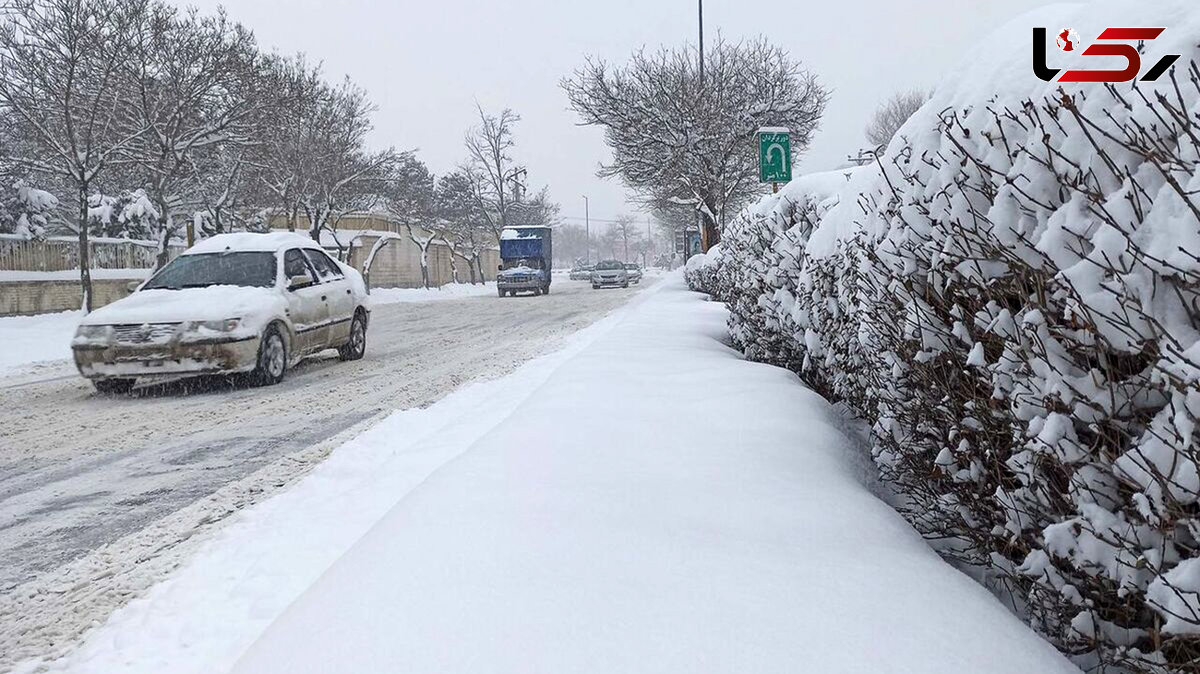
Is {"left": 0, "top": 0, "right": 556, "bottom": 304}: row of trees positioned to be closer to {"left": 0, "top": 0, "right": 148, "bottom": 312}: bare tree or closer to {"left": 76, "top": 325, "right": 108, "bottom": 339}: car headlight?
{"left": 0, "top": 0, "right": 148, "bottom": 312}: bare tree

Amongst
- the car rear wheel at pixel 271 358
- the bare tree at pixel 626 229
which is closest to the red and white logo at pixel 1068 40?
the car rear wheel at pixel 271 358

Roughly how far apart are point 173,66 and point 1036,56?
24266 millimetres

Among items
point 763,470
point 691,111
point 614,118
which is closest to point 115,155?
point 614,118

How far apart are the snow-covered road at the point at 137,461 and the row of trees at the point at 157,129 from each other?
12036mm

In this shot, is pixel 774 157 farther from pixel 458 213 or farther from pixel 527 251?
pixel 458 213

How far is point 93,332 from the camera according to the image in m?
7.68

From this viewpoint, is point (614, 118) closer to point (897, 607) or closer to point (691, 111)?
point (691, 111)

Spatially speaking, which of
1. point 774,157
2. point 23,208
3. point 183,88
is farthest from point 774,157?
point 23,208

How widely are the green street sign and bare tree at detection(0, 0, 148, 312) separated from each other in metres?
16.0

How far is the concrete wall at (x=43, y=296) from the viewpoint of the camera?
61.5 feet

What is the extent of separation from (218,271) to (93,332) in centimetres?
161

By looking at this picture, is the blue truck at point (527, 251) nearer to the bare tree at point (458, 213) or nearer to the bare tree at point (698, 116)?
the bare tree at point (698, 116)

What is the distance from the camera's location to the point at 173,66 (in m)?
21.5

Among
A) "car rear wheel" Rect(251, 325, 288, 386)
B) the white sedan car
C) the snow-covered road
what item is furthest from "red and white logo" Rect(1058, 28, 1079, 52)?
"car rear wheel" Rect(251, 325, 288, 386)
